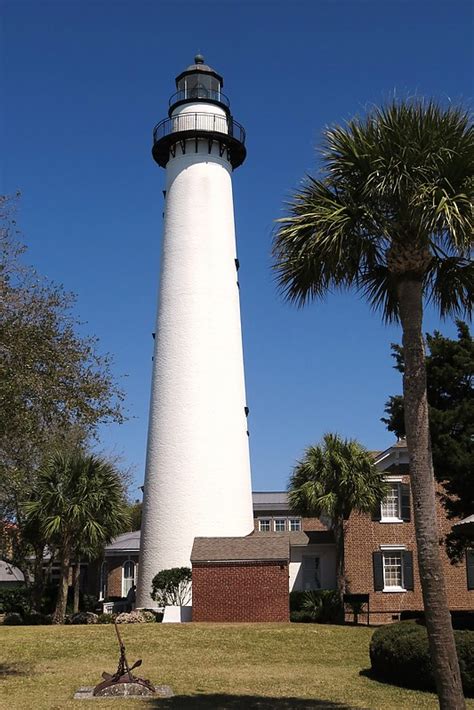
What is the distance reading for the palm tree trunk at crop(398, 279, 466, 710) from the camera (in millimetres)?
10773

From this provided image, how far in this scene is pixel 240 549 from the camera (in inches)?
1121

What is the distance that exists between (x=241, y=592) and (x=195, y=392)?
Result: 7732 millimetres

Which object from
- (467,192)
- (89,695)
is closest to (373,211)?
(467,192)

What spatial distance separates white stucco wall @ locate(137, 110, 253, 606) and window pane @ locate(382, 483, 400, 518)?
6.57 meters

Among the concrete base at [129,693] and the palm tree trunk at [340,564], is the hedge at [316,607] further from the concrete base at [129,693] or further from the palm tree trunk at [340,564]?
the concrete base at [129,693]

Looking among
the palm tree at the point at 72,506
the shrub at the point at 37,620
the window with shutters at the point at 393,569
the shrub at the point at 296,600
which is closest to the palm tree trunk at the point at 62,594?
the palm tree at the point at 72,506

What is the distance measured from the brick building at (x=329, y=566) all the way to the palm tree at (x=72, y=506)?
3860mm

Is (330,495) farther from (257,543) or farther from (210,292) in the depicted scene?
(210,292)

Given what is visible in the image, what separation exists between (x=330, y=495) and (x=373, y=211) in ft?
65.5

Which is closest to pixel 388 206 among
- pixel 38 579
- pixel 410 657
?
pixel 410 657

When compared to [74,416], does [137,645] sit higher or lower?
lower

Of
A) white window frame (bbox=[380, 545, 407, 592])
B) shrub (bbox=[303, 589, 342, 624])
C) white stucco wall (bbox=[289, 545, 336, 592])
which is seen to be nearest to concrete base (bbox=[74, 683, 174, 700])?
shrub (bbox=[303, 589, 342, 624])

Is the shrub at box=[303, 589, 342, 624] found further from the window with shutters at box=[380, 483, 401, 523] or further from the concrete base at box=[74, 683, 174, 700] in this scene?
the concrete base at box=[74, 683, 174, 700]

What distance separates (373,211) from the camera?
40.9 feet
